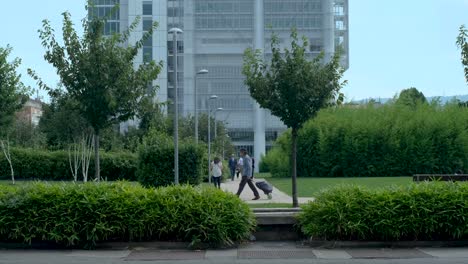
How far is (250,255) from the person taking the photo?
1320 centimetres

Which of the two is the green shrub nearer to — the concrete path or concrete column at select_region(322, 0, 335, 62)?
the concrete path

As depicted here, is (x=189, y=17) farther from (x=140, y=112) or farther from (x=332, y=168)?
(x=140, y=112)

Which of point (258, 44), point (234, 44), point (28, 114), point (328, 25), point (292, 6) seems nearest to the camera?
point (28, 114)

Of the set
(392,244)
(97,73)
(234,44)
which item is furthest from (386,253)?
(234,44)

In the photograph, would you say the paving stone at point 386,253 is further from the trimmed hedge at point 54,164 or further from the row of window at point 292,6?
the row of window at point 292,6

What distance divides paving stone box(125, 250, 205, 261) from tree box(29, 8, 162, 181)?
5.48 metres

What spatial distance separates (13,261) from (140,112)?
785 centimetres

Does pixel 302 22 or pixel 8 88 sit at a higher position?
pixel 302 22

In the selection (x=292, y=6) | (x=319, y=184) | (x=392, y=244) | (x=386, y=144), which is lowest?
(x=392, y=244)

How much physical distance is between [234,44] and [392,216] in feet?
286

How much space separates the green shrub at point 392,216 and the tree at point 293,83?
17.1ft

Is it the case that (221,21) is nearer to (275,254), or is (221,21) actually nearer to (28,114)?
(28,114)

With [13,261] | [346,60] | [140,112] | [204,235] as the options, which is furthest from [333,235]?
[346,60]

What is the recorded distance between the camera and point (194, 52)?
326ft
